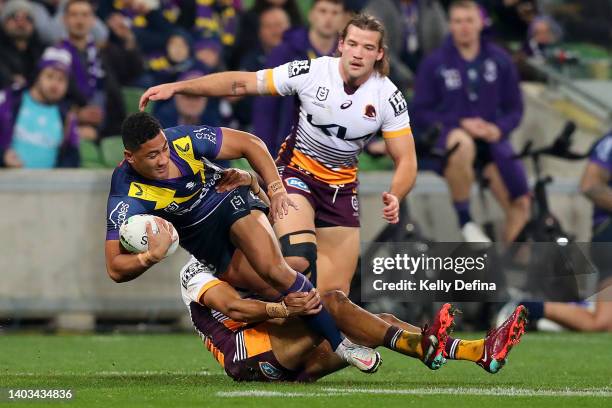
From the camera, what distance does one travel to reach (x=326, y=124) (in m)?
9.80

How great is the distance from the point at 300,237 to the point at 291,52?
11.3 ft

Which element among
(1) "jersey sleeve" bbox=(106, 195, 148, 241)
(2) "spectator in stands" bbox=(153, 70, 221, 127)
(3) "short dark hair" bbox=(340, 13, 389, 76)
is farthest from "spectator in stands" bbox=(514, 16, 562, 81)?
(1) "jersey sleeve" bbox=(106, 195, 148, 241)

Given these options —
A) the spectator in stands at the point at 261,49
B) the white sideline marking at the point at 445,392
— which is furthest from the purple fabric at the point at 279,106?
the white sideline marking at the point at 445,392

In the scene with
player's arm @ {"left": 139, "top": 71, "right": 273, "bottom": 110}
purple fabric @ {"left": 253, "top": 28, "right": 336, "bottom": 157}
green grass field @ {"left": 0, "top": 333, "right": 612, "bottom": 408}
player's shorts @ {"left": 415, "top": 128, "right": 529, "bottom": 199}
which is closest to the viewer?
green grass field @ {"left": 0, "top": 333, "right": 612, "bottom": 408}

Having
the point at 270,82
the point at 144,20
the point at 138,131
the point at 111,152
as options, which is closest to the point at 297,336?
the point at 138,131

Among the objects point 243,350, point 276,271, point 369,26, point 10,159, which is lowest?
point 10,159

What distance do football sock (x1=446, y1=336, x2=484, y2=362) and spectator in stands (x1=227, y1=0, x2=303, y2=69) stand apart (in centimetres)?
807

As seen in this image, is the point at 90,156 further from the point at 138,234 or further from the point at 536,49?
the point at 536,49

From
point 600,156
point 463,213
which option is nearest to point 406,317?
point 463,213

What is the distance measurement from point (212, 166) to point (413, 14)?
8.13 meters

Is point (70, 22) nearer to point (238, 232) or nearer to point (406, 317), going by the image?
point (406, 317)

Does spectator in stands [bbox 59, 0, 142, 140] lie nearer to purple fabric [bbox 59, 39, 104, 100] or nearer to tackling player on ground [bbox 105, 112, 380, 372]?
purple fabric [bbox 59, 39, 104, 100]

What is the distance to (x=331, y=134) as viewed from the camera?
985 cm

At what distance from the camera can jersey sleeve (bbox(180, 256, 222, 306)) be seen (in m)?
8.80
